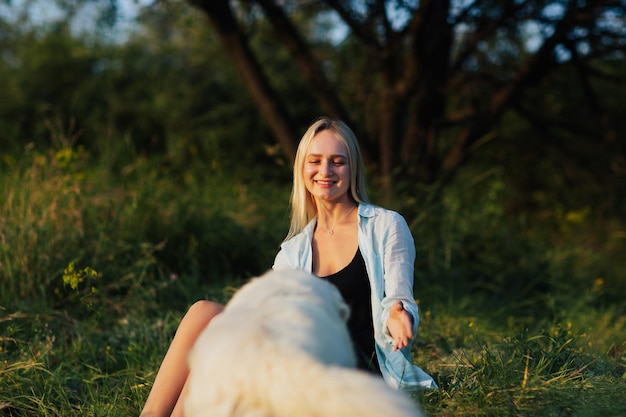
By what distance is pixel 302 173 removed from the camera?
11.4 feet

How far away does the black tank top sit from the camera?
125 inches

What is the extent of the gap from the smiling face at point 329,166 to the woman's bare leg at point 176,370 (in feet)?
2.68

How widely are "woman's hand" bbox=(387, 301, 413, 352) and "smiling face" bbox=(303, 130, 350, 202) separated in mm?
794

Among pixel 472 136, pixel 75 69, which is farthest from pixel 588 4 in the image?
pixel 75 69

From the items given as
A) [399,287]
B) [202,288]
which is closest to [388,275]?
[399,287]

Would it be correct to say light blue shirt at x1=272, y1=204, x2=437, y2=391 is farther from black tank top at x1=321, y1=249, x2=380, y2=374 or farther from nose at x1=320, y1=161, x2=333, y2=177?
nose at x1=320, y1=161, x2=333, y2=177

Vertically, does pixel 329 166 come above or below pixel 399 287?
above

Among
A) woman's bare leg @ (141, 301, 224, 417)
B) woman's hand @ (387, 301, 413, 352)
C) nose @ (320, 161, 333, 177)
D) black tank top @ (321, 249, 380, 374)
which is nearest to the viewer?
woman's hand @ (387, 301, 413, 352)

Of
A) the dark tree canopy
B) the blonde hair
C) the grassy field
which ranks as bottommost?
the grassy field

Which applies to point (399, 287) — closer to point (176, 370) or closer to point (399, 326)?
point (399, 326)

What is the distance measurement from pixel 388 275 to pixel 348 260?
308 mm

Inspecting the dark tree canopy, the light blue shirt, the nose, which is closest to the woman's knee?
the light blue shirt

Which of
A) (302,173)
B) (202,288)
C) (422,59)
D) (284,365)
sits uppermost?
(422,59)

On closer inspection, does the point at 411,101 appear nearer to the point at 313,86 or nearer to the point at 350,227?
the point at 313,86
